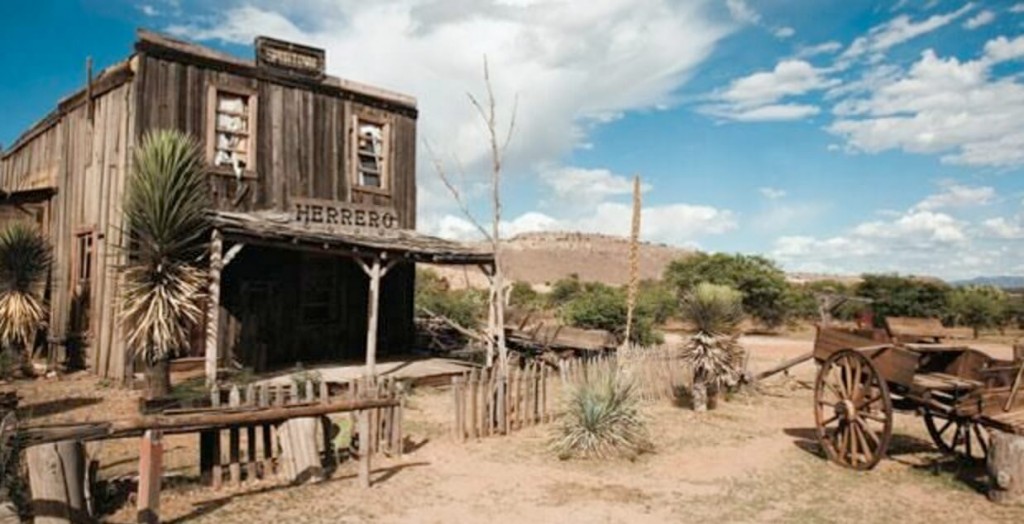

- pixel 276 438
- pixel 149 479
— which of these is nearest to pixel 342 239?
pixel 276 438

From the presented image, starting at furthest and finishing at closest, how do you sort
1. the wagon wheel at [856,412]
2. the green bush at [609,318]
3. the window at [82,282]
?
the green bush at [609,318] < the window at [82,282] < the wagon wheel at [856,412]

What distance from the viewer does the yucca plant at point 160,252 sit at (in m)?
10.7

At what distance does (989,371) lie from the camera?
8203 millimetres

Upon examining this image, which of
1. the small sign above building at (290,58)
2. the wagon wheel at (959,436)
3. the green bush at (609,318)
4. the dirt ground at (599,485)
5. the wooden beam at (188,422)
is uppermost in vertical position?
the small sign above building at (290,58)

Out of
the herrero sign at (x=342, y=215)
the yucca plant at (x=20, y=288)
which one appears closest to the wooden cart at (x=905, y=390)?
the herrero sign at (x=342, y=215)

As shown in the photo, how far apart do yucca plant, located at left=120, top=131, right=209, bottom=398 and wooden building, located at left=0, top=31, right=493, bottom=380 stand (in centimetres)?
63

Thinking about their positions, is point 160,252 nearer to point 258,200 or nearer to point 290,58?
point 258,200

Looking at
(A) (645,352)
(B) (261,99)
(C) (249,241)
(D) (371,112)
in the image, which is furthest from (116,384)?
(A) (645,352)

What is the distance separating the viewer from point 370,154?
16.3m

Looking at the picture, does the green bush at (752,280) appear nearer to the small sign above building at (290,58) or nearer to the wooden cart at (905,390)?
the small sign above building at (290,58)

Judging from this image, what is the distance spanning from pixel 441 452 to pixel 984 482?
6277 millimetres

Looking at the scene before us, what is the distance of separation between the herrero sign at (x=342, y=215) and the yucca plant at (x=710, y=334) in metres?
7.23

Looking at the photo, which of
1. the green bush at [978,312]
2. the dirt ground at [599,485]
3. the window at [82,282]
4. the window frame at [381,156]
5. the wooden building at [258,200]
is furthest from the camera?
the green bush at [978,312]

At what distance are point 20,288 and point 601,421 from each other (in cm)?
1178
